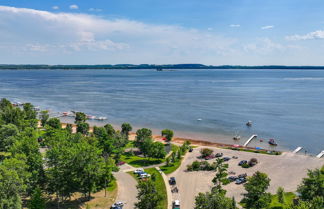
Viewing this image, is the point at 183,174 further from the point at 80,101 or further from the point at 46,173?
the point at 80,101

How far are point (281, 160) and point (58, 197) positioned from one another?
2026 inches

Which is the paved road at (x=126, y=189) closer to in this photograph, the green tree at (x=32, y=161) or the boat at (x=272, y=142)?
the green tree at (x=32, y=161)

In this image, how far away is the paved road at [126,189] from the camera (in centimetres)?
4292

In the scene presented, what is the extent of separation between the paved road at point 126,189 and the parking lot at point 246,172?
7.05m

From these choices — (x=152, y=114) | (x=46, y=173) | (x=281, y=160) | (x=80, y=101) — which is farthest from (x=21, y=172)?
(x=80, y=101)

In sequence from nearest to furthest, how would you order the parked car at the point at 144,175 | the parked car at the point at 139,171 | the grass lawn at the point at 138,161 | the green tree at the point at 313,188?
the green tree at the point at 313,188, the parked car at the point at 144,175, the parked car at the point at 139,171, the grass lawn at the point at 138,161

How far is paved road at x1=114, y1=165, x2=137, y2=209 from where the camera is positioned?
4292 cm

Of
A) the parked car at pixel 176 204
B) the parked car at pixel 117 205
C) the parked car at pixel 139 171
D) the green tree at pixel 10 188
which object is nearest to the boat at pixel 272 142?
the parked car at pixel 139 171

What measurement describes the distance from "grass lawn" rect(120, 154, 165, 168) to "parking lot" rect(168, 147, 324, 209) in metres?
6.68

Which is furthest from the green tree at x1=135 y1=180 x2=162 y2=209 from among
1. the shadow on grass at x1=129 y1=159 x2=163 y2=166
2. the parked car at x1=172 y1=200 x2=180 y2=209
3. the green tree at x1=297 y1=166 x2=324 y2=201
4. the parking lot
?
the shadow on grass at x1=129 y1=159 x2=163 y2=166

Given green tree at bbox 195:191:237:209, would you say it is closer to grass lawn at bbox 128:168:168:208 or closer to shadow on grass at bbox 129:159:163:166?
grass lawn at bbox 128:168:168:208

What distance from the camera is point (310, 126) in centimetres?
10094

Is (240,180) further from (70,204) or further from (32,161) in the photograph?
(32,161)

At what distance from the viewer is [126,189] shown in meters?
47.5
